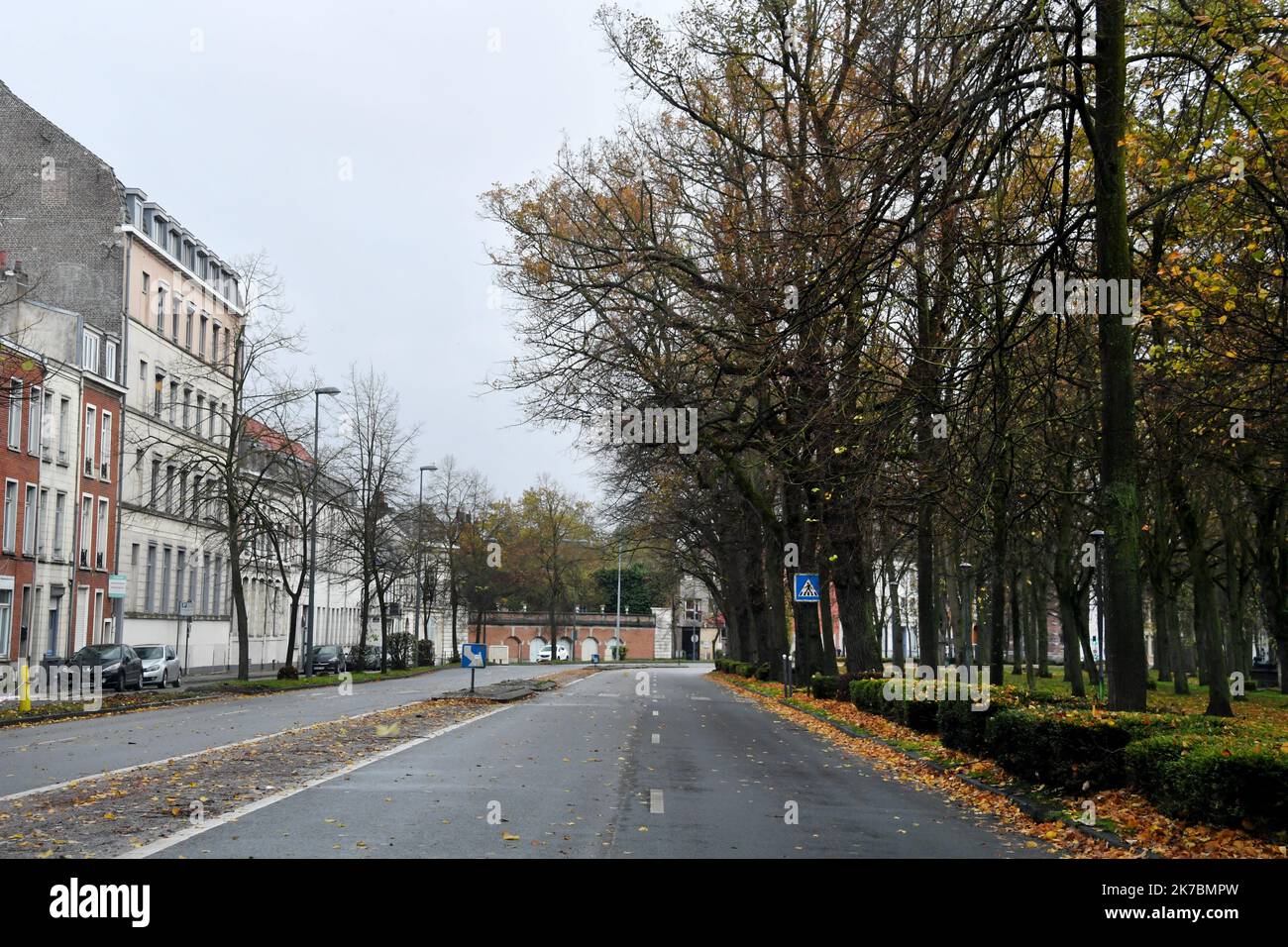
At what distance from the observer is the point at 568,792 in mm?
13656

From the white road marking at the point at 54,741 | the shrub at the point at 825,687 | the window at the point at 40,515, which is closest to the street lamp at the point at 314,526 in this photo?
the window at the point at 40,515

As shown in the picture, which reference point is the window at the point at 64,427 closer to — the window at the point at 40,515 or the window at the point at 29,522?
the window at the point at 40,515

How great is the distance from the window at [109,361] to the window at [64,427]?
5441 millimetres

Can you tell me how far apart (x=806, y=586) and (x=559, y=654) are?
96862mm

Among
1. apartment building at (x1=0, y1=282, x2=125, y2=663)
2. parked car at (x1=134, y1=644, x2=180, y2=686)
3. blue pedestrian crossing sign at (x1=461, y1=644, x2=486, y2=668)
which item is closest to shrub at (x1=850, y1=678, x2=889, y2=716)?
blue pedestrian crossing sign at (x1=461, y1=644, x2=486, y2=668)

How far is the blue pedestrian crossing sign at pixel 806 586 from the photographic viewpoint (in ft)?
108

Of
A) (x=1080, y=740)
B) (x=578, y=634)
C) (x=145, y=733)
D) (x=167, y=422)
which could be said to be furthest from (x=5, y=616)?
(x=578, y=634)

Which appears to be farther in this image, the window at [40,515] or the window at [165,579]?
the window at [165,579]

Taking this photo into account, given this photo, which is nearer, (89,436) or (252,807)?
(252,807)

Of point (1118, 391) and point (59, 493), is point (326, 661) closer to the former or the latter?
point (59, 493)

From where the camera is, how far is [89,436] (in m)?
54.8

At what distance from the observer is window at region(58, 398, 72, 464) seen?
51.8m

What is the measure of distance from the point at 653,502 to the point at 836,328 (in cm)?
2820
